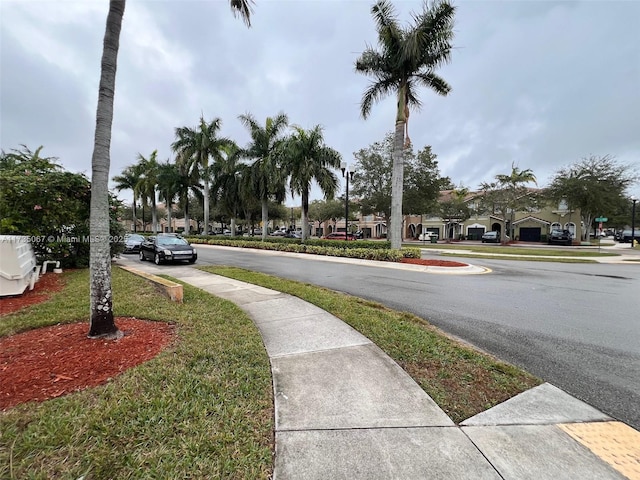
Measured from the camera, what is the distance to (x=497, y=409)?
2.94 meters

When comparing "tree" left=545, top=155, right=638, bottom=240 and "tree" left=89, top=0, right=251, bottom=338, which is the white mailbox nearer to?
"tree" left=89, top=0, right=251, bottom=338

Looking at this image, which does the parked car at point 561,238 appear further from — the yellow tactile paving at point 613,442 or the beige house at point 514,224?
the yellow tactile paving at point 613,442

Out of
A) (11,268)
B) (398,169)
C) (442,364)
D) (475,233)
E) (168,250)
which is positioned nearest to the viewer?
(442,364)

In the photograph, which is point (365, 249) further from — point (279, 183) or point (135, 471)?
point (135, 471)

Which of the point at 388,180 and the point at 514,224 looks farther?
the point at 514,224

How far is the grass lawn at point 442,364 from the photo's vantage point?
10.2 ft

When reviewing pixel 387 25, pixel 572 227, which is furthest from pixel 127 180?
pixel 572 227

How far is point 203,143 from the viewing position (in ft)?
94.6

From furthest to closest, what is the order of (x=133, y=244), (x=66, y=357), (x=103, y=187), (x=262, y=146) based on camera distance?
1. (x=262, y=146)
2. (x=133, y=244)
3. (x=103, y=187)
4. (x=66, y=357)

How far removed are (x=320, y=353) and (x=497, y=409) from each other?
83.5 inches

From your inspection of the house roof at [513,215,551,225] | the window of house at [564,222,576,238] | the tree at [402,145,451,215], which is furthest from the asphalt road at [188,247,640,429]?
the house roof at [513,215,551,225]

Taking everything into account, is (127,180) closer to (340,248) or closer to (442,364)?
(340,248)

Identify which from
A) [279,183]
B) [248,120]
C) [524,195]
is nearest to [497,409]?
[279,183]

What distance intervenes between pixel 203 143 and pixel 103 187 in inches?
1087
